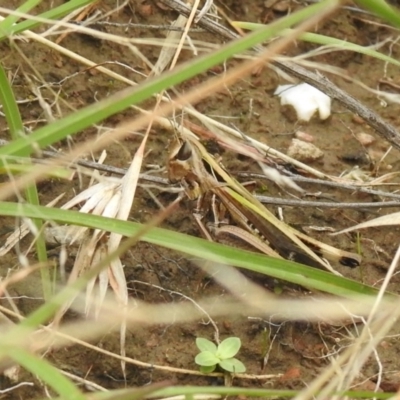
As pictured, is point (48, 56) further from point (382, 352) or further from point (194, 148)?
point (382, 352)

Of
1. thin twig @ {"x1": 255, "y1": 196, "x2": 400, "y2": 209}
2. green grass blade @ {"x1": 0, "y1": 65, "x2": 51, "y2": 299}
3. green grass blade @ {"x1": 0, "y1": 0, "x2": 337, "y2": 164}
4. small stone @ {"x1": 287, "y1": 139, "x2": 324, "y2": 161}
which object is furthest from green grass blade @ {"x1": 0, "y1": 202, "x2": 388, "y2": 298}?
small stone @ {"x1": 287, "y1": 139, "x2": 324, "y2": 161}

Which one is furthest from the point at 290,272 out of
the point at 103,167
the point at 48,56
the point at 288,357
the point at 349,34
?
the point at 349,34

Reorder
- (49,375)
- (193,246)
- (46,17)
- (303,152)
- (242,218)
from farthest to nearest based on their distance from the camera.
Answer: (303,152), (242,218), (46,17), (193,246), (49,375)

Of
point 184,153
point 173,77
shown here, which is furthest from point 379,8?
point 184,153

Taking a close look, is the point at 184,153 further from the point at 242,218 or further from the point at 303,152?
the point at 303,152

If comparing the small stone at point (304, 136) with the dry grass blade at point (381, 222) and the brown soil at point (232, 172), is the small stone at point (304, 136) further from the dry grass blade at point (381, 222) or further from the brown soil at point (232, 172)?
the dry grass blade at point (381, 222)

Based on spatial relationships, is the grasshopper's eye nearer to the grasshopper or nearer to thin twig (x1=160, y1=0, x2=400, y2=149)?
the grasshopper

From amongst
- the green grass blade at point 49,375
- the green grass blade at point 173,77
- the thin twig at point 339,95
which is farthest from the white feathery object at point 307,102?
the green grass blade at point 49,375
